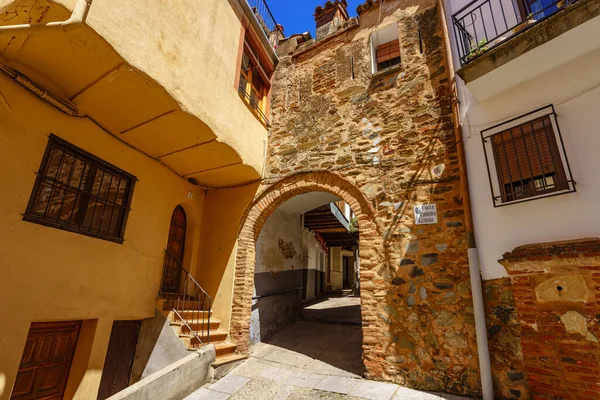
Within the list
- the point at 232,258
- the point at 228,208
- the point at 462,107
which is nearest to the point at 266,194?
the point at 228,208

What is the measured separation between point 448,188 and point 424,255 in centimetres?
111

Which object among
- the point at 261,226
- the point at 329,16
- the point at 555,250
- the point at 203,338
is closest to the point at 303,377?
the point at 203,338

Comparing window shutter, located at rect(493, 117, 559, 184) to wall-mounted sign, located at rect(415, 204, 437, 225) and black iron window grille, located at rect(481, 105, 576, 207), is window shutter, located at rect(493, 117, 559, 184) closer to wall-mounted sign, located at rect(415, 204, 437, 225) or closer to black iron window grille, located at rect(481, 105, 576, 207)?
black iron window grille, located at rect(481, 105, 576, 207)

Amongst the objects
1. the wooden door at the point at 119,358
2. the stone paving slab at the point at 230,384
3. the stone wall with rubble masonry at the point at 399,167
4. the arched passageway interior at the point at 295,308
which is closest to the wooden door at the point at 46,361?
the wooden door at the point at 119,358

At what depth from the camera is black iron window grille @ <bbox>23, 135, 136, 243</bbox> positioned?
3.91 meters

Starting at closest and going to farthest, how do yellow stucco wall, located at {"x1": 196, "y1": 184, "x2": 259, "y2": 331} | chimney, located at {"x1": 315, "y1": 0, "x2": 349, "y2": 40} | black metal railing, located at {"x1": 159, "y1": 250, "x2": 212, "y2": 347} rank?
black metal railing, located at {"x1": 159, "y1": 250, "x2": 212, "y2": 347}
yellow stucco wall, located at {"x1": 196, "y1": 184, "x2": 259, "y2": 331}
chimney, located at {"x1": 315, "y1": 0, "x2": 349, "y2": 40}

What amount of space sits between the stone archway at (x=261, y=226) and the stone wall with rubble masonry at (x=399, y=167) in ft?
0.16

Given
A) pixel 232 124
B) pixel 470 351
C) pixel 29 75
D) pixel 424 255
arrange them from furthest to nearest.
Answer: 1. pixel 232 124
2. pixel 424 255
3. pixel 470 351
4. pixel 29 75

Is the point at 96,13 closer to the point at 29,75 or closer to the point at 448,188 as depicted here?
the point at 29,75

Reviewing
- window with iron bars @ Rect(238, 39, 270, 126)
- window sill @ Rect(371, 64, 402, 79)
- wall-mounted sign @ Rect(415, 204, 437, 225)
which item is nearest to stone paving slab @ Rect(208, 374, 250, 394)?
wall-mounted sign @ Rect(415, 204, 437, 225)

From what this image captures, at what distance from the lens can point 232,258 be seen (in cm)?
618

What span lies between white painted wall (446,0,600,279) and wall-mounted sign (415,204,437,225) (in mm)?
576

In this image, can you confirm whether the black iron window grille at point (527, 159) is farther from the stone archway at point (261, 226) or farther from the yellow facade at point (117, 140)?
the yellow facade at point (117, 140)

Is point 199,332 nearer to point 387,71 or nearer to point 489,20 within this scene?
point 387,71
